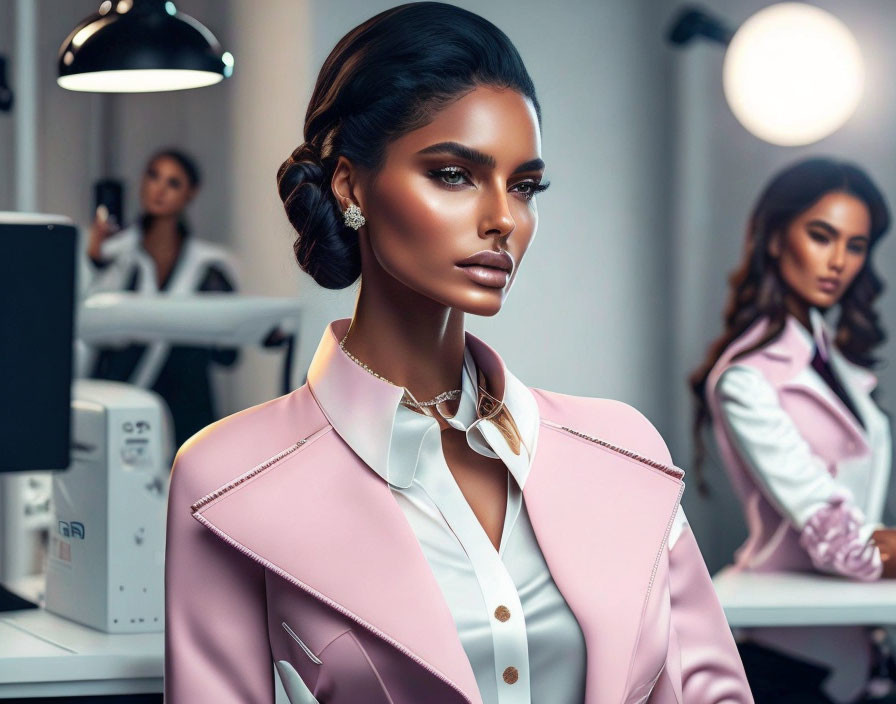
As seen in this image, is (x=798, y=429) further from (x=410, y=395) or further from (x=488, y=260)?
(x=488, y=260)

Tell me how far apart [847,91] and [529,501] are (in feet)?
8.26

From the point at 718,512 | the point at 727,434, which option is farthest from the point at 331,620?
the point at 718,512

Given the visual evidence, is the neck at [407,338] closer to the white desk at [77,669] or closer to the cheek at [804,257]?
the white desk at [77,669]

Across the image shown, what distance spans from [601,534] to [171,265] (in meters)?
4.21

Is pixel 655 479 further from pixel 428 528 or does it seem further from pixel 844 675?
pixel 844 675

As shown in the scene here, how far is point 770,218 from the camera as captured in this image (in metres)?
3.06

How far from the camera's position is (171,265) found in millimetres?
5195

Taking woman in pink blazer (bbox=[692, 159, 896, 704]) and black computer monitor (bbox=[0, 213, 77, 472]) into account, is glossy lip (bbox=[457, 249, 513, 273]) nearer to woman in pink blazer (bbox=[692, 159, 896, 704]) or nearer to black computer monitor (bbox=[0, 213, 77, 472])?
black computer monitor (bbox=[0, 213, 77, 472])

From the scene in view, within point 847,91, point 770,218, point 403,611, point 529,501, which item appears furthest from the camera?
point 847,91

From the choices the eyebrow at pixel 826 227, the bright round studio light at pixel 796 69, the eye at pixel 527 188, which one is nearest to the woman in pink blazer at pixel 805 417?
the eyebrow at pixel 826 227

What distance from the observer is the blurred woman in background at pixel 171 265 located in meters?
4.99

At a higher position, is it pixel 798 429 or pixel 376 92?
pixel 376 92

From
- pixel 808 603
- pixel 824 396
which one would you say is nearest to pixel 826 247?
pixel 824 396

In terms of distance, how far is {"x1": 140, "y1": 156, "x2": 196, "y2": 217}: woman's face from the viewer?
521 centimetres
